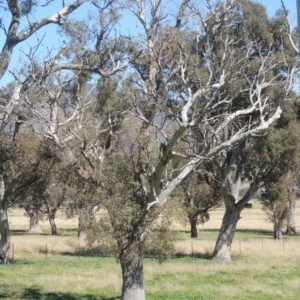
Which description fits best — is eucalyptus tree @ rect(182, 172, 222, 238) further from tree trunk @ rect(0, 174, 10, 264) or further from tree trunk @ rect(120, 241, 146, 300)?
tree trunk @ rect(120, 241, 146, 300)

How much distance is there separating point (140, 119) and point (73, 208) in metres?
4.10

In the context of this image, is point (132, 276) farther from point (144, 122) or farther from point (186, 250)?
point (186, 250)

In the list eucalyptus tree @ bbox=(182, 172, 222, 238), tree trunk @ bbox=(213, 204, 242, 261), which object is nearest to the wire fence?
tree trunk @ bbox=(213, 204, 242, 261)

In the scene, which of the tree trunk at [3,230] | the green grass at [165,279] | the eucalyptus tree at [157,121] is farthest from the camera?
the tree trunk at [3,230]

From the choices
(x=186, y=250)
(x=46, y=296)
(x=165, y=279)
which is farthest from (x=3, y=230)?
(x=186, y=250)

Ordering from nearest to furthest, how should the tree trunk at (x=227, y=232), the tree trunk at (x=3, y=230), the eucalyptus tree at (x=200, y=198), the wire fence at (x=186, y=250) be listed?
the tree trunk at (x=3, y=230) → the tree trunk at (x=227, y=232) → the wire fence at (x=186, y=250) → the eucalyptus tree at (x=200, y=198)

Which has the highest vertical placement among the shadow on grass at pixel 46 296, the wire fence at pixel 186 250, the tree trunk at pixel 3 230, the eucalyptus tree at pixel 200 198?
the eucalyptus tree at pixel 200 198

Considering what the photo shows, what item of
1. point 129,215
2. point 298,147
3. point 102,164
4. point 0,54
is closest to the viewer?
point 0,54

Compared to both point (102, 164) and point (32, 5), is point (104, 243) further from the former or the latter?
point (32, 5)

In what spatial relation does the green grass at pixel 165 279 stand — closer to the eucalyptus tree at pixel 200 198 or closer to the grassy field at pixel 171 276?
the grassy field at pixel 171 276

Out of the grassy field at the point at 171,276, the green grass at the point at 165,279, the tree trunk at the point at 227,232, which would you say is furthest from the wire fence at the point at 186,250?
the green grass at the point at 165,279

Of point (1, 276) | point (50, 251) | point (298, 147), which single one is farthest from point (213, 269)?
point (50, 251)

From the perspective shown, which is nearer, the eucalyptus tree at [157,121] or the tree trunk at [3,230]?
the eucalyptus tree at [157,121]

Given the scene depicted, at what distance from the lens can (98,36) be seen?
21406mm
